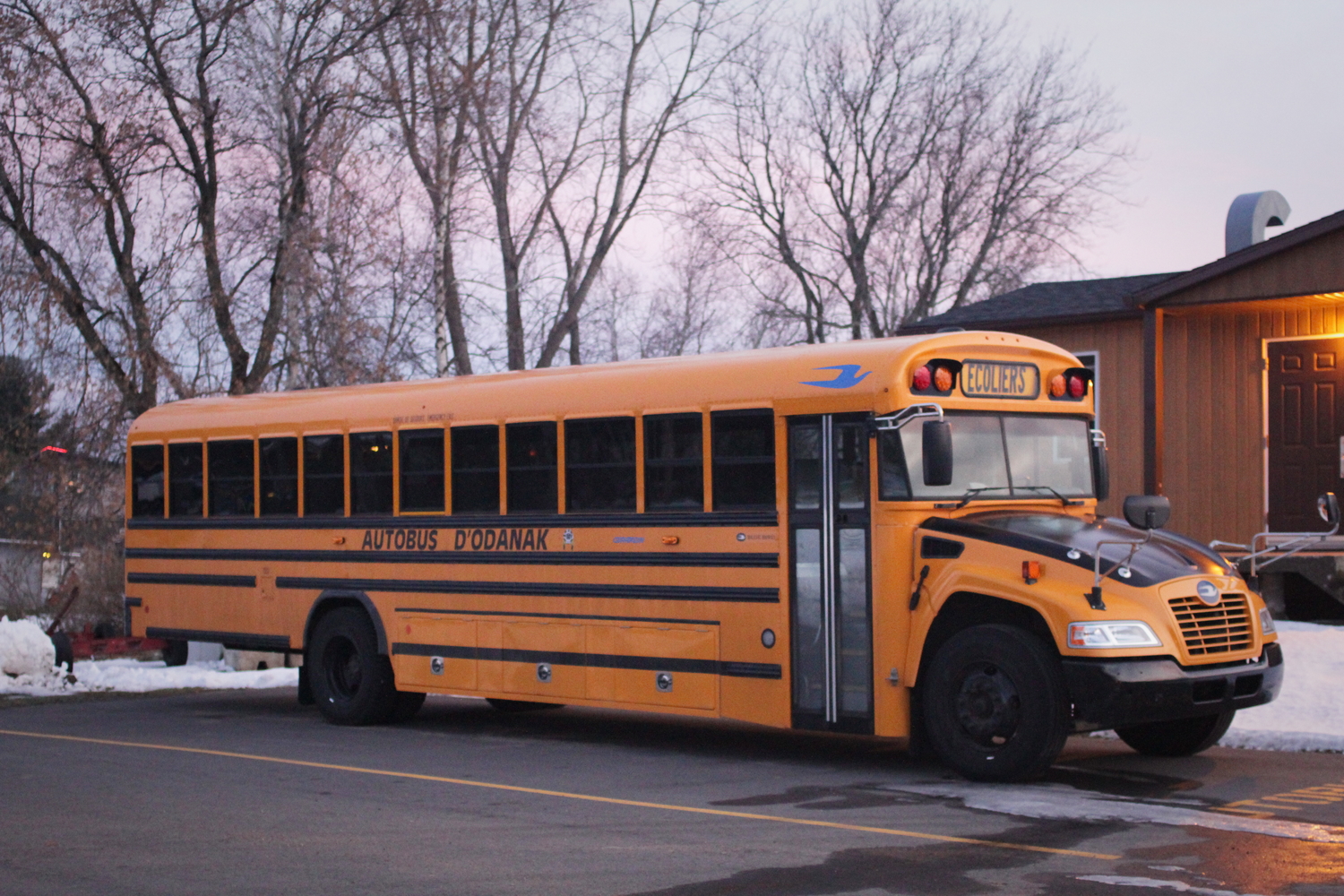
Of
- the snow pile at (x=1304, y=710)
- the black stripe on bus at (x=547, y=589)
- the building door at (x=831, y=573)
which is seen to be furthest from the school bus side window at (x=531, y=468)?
the snow pile at (x=1304, y=710)

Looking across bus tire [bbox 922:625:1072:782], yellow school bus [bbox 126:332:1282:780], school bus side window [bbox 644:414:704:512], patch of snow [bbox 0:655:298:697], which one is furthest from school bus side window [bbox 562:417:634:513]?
patch of snow [bbox 0:655:298:697]

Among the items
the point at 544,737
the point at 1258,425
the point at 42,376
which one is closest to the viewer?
the point at 544,737

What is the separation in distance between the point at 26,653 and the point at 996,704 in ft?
36.1

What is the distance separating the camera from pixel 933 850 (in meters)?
7.08

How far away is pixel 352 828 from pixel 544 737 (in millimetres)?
4218

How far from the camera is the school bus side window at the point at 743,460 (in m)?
10.1

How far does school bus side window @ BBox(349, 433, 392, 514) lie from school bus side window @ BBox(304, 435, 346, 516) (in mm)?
121

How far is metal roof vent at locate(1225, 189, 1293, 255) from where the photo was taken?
Result: 2038 centimetres

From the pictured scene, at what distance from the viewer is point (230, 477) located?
13.9 m

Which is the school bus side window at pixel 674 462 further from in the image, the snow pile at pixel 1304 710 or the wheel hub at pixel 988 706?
the snow pile at pixel 1304 710

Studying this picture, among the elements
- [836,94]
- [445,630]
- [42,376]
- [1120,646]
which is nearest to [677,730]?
[445,630]

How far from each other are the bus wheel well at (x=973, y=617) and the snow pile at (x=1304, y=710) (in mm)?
2785

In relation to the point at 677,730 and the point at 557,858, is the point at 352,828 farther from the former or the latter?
the point at 677,730

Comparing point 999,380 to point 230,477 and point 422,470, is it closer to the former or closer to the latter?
point 422,470
